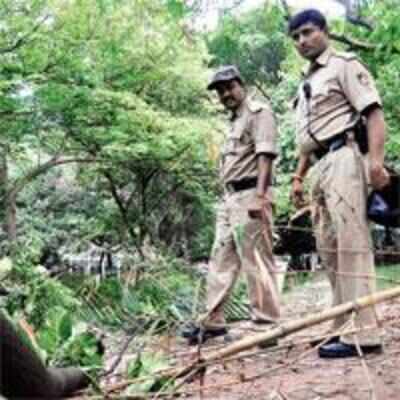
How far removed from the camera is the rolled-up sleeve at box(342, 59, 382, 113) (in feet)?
9.59

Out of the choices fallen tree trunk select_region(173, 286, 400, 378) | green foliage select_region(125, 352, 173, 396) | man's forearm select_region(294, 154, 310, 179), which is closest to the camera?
fallen tree trunk select_region(173, 286, 400, 378)

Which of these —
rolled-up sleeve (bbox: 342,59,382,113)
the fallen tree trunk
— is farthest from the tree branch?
the fallen tree trunk

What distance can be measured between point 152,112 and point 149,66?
894 millimetres

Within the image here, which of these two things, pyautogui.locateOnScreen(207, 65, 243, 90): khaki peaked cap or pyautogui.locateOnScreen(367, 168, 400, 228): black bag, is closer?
pyautogui.locateOnScreen(367, 168, 400, 228): black bag

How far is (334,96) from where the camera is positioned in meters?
3.09

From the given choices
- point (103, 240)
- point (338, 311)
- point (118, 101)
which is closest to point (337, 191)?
point (338, 311)

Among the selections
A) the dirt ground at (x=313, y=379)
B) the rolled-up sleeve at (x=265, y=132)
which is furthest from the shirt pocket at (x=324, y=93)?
the dirt ground at (x=313, y=379)

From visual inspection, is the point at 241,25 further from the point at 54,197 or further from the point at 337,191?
the point at 54,197

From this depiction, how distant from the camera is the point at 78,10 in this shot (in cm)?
749

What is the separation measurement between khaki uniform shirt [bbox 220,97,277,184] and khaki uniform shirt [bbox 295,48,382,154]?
0.56 m

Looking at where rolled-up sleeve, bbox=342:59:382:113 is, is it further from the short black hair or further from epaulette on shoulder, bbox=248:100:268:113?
epaulette on shoulder, bbox=248:100:268:113

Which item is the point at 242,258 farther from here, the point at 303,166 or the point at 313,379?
the point at 313,379

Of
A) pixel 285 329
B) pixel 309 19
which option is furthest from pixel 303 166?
pixel 285 329

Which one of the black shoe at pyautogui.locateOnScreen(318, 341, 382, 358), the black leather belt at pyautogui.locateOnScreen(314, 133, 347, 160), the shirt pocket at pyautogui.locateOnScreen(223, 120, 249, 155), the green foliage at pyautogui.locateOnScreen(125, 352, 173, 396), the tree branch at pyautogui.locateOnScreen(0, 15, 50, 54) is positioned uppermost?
the tree branch at pyautogui.locateOnScreen(0, 15, 50, 54)
